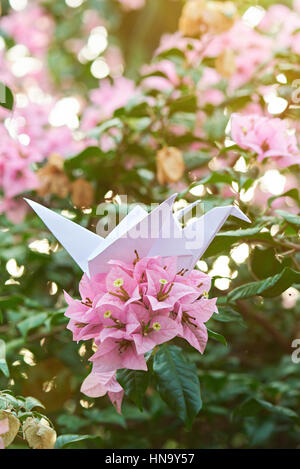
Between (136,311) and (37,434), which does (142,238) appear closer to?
(136,311)

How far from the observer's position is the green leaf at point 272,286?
715mm

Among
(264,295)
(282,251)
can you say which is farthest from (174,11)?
(264,295)

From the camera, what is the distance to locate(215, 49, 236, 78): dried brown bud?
121cm

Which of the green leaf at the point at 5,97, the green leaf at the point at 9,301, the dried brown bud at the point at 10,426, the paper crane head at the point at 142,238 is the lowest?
the green leaf at the point at 9,301

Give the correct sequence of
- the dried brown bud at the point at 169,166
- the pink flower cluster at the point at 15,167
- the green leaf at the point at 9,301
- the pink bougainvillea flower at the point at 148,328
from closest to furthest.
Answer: the pink bougainvillea flower at the point at 148,328 → the green leaf at the point at 9,301 → the dried brown bud at the point at 169,166 → the pink flower cluster at the point at 15,167

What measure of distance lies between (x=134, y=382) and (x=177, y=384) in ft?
0.26

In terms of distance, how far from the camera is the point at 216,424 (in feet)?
3.98

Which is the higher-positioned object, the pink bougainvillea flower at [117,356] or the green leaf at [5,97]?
the green leaf at [5,97]

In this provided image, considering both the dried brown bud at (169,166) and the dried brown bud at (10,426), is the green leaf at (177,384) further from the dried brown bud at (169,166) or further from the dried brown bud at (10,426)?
the dried brown bud at (169,166)

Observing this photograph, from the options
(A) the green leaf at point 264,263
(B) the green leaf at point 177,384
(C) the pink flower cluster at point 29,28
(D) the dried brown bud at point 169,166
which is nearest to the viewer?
(B) the green leaf at point 177,384

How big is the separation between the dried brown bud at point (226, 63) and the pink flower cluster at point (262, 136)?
1.22ft

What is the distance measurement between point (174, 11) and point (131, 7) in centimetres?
19

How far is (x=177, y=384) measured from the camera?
0.71m

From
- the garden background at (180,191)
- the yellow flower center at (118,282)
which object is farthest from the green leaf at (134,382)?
the garden background at (180,191)
